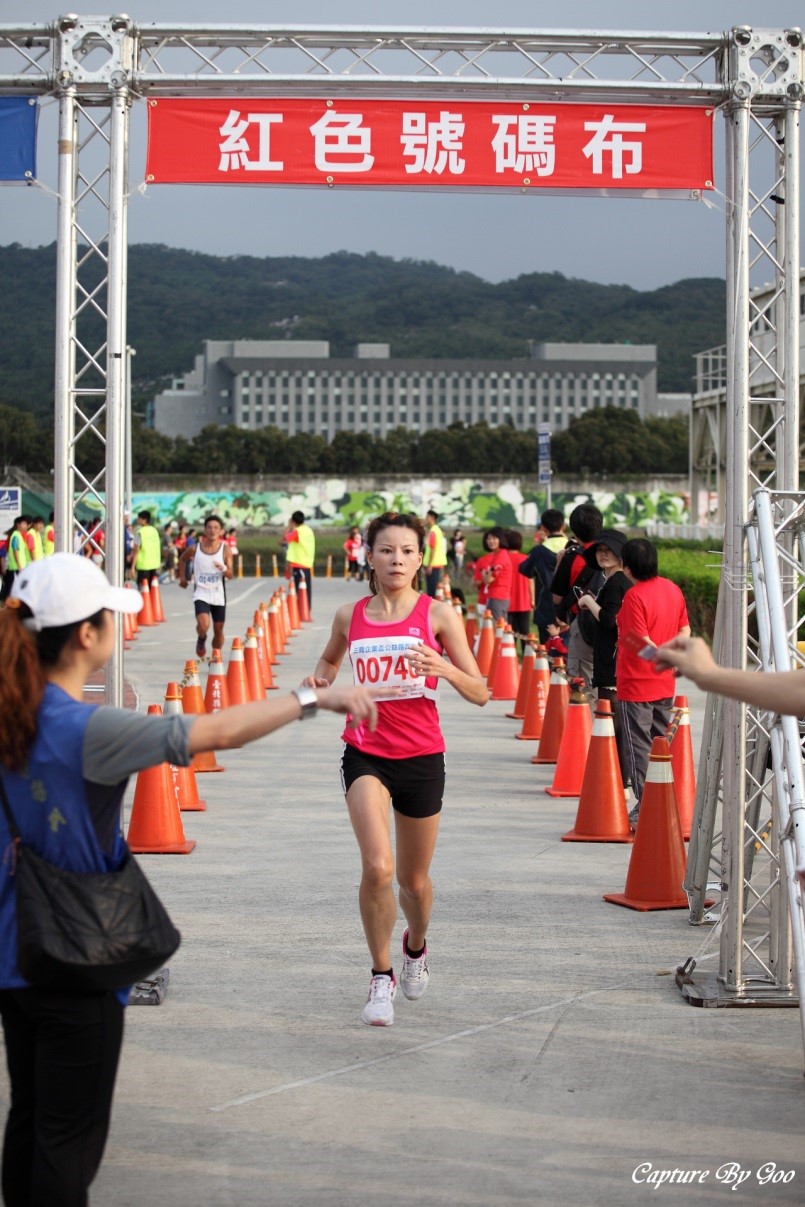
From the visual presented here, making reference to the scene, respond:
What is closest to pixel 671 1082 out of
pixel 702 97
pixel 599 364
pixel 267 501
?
pixel 702 97

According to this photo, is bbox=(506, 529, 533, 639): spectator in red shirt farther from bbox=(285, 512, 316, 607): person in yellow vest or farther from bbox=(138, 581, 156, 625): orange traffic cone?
bbox=(138, 581, 156, 625): orange traffic cone

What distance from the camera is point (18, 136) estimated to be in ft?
27.0

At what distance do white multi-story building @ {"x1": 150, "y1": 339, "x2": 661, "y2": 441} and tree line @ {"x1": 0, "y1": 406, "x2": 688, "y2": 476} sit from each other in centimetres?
5719

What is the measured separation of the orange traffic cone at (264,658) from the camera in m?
18.2

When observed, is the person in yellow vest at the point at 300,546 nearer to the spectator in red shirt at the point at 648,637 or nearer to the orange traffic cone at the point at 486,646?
the orange traffic cone at the point at 486,646

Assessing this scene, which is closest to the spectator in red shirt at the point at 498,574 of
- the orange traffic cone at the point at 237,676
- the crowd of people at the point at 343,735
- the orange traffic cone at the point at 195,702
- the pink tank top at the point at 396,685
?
the orange traffic cone at the point at 237,676

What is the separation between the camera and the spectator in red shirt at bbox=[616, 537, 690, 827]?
31.0 ft

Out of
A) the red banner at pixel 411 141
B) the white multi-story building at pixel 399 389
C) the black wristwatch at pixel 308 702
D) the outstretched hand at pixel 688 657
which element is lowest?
the black wristwatch at pixel 308 702

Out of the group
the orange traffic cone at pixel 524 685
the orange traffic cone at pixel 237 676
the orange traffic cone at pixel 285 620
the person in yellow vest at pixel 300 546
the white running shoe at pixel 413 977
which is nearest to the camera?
the white running shoe at pixel 413 977

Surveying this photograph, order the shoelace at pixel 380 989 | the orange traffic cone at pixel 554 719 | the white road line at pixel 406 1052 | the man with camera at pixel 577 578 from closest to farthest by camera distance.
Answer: the white road line at pixel 406 1052 < the shoelace at pixel 380 989 < the man with camera at pixel 577 578 < the orange traffic cone at pixel 554 719

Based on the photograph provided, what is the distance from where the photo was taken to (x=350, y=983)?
21.6ft

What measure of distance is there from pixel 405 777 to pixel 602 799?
4.15 m

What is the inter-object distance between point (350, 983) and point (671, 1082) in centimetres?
172

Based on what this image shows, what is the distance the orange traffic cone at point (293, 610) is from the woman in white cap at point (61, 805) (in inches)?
932
